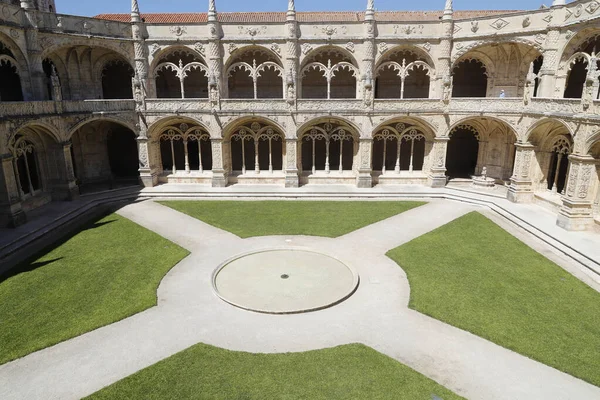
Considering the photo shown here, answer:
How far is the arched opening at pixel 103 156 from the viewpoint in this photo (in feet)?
91.3

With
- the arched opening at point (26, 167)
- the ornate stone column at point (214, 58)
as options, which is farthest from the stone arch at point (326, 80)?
the arched opening at point (26, 167)

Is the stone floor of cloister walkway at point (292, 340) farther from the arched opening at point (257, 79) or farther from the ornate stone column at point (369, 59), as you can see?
the arched opening at point (257, 79)

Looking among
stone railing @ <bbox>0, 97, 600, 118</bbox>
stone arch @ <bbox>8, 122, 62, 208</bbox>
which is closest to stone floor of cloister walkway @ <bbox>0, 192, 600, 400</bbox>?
Answer: stone arch @ <bbox>8, 122, 62, 208</bbox>

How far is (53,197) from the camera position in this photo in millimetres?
24344

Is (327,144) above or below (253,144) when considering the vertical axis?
above

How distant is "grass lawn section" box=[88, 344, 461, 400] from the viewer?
9297 mm

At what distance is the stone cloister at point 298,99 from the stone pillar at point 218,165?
0.08 meters

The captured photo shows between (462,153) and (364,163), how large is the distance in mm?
9556

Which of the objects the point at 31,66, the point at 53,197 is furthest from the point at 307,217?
the point at 31,66

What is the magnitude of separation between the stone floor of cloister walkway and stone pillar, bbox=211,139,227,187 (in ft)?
39.8

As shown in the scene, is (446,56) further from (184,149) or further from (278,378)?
(278,378)

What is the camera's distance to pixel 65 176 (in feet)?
79.3

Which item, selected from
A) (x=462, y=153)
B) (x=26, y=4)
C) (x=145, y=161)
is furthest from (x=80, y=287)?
(x=462, y=153)

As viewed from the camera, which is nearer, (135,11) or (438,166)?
(135,11)
